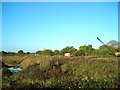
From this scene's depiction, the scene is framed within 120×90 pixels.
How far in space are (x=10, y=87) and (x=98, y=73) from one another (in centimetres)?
559

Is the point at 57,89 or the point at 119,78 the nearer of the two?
the point at 57,89

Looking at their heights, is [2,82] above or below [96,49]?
below

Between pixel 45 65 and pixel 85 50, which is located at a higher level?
pixel 85 50

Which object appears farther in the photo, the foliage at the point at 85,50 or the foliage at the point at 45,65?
the foliage at the point at 85,50

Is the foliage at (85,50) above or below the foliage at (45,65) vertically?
above

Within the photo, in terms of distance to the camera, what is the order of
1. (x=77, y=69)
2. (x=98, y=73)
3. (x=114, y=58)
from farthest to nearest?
(x=114, y=58) → (x=77, y=69) → (x=98, y=73)

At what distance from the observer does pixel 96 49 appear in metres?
18.7

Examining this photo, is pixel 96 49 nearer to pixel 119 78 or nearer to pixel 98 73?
pixel 98 73

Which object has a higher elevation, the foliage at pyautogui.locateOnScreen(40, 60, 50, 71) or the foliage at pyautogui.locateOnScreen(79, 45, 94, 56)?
the foliage at pyautogui.locateOnScreen(79, 45, 94, 56)

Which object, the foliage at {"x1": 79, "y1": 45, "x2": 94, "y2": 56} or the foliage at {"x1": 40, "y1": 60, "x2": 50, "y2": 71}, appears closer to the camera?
the foliage at {"x1": 40, "y1": 60, "x2": 50, "y2": 71}

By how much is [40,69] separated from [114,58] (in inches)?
170

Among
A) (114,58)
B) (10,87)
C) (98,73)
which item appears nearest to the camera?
(10,87)

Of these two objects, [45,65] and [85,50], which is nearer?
[45,65]

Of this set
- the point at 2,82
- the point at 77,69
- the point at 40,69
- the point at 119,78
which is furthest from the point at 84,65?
the point at 2,82
